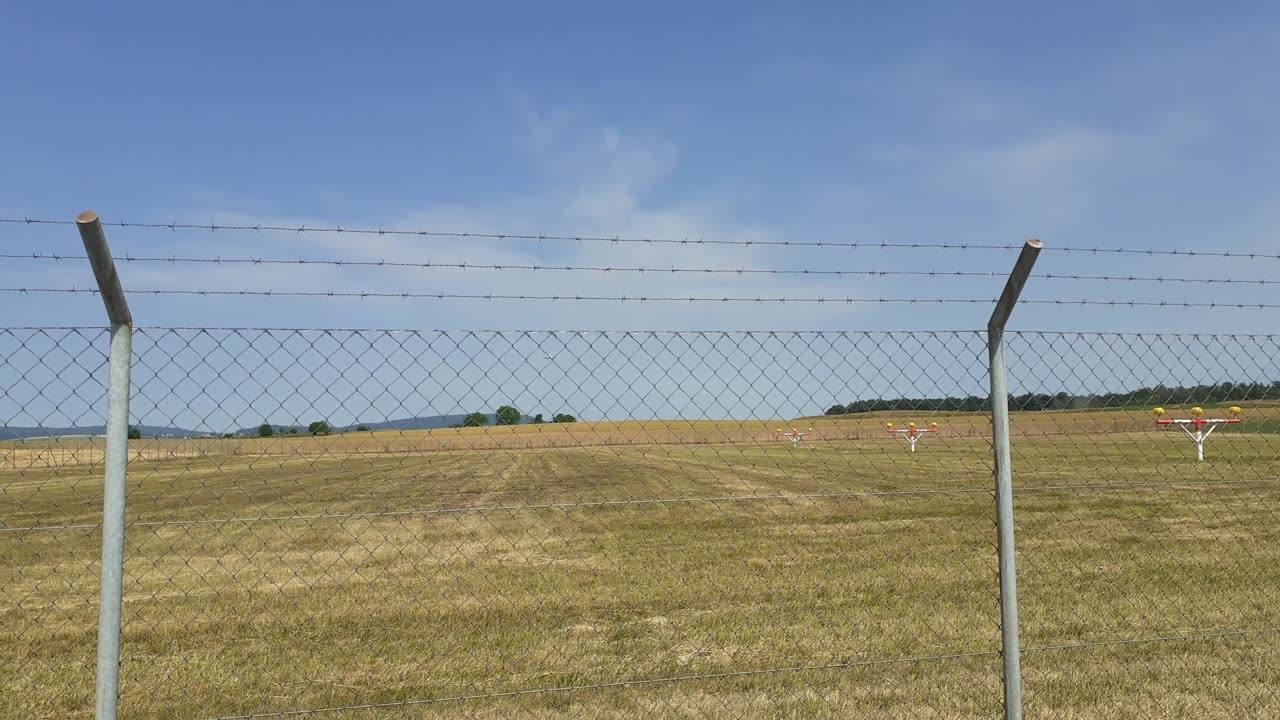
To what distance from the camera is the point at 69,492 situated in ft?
82.8

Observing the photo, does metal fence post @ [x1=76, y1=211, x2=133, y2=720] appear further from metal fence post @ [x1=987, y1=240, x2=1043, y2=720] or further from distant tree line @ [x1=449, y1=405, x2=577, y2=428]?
metal fence post @ [x1=987, y1=240, x2=1043, y2=720]

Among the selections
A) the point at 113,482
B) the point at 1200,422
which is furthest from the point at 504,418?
the point at 1200,422

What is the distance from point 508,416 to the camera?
4.88 metres

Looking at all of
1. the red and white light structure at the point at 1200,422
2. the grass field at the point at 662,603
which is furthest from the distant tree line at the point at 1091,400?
the red and white light structure at the point at 1200,422

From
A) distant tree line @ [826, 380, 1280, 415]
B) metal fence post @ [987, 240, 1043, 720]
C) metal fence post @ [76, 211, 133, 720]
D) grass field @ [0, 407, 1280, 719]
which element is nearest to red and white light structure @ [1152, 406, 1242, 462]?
grass field @ [0, 407, 1280, 719]

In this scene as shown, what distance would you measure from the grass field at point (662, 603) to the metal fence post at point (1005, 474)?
0.66m

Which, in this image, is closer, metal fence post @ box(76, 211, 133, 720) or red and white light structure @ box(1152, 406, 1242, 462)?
metal fence post @ box(76, 211, 133, 720)

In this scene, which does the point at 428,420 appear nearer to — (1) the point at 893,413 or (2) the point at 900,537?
(1) the point at 893,413

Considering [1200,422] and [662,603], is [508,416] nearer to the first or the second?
[662,603]

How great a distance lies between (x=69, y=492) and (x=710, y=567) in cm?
2275

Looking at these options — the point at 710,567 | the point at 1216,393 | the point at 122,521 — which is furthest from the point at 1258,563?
the point at 122,521

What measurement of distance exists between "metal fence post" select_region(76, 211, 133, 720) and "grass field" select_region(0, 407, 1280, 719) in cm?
130

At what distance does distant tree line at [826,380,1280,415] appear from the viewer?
4770mm

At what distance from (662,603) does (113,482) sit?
5217 mm
